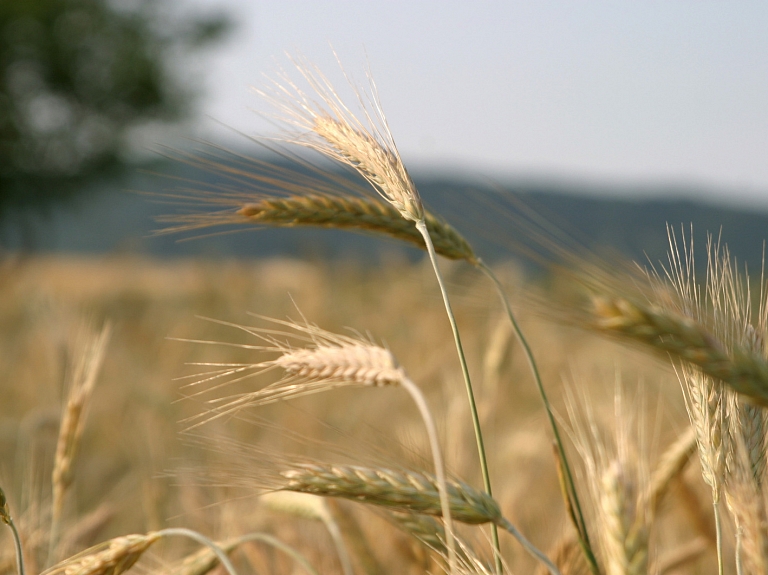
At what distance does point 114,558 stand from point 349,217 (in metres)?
0.46

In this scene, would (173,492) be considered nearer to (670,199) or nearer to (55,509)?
(55,509)

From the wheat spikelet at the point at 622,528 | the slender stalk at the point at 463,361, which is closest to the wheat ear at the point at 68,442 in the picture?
the slender stalk at the point at 463,361

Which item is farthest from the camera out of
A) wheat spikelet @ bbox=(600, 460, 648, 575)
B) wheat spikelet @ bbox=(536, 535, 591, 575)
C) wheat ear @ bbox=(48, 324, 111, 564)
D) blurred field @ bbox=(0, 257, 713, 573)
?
blurred field @ bbox=(0, 257, 713, 573)

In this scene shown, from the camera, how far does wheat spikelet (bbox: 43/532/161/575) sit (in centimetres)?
80

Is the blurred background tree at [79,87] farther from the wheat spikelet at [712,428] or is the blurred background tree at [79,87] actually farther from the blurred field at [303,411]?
the wheat spikelet at [712,428]

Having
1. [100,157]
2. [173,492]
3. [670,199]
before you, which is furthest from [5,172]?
[670,199]

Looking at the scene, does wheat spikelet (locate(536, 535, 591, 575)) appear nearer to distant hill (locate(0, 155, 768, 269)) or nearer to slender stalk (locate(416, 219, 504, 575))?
slender stalk (locate(416, 219, 504, 575))

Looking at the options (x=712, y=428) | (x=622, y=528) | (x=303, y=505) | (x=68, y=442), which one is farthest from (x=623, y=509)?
(x=68, y=442)

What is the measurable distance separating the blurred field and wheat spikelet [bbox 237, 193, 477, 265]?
0.17 ft

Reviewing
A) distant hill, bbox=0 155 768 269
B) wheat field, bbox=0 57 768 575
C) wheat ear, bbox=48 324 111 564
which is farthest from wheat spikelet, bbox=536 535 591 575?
wheat ear, bbox=48 324 111 564

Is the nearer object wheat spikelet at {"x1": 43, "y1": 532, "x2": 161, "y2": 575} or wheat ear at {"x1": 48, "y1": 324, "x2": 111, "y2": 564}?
wheat spikelet at {"x1": 43, "y1": 532, "x2": 161, "y2": 575}

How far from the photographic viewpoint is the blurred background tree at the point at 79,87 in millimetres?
17688

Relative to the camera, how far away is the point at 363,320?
15.9 feet

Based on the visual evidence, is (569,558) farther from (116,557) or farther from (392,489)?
(116,557)
